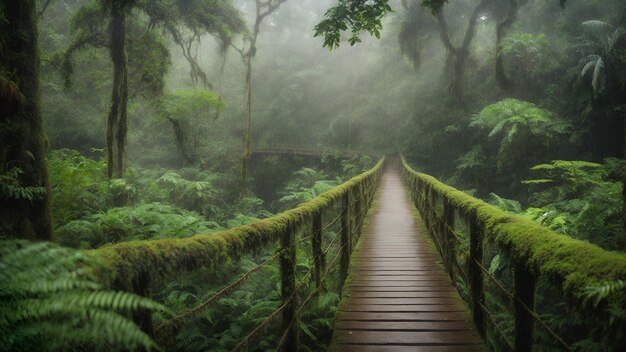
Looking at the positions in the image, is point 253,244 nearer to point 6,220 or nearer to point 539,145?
point 6,220

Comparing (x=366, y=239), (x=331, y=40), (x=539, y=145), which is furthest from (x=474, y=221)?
(x=539, y=145)

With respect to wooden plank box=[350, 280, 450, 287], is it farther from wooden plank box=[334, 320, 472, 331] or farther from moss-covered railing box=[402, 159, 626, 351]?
wooden plank box=[334, 320, 472, 331]

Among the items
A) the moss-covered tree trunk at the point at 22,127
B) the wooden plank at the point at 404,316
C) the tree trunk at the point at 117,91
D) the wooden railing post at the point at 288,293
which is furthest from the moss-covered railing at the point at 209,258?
the tree trunk at the point at 117,91

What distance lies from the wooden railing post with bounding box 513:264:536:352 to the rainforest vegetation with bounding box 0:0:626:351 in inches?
17.6

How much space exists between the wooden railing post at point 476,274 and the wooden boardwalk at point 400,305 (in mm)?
105

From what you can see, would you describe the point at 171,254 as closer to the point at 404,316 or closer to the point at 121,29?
the point at 404,316

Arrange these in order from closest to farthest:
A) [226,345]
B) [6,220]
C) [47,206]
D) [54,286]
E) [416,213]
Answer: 1. [54,286]
2. [226,345]
3. [6,220]
4. [47,206]
5. [416,213]

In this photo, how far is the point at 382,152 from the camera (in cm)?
3247

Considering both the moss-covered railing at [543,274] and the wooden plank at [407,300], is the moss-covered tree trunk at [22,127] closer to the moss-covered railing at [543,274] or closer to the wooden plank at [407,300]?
the wooden plank at [407,300]

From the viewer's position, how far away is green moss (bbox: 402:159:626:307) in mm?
1505

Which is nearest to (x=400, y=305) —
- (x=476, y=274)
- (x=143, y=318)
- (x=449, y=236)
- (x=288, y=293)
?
(x=476, y=274)

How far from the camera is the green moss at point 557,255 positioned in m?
1.50

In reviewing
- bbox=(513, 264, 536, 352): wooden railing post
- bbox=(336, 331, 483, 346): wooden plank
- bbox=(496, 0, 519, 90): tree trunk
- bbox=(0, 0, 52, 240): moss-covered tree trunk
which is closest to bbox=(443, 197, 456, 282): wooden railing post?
bbox=(336, 331, 483, 346): wooden plank

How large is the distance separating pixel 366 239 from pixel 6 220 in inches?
241
